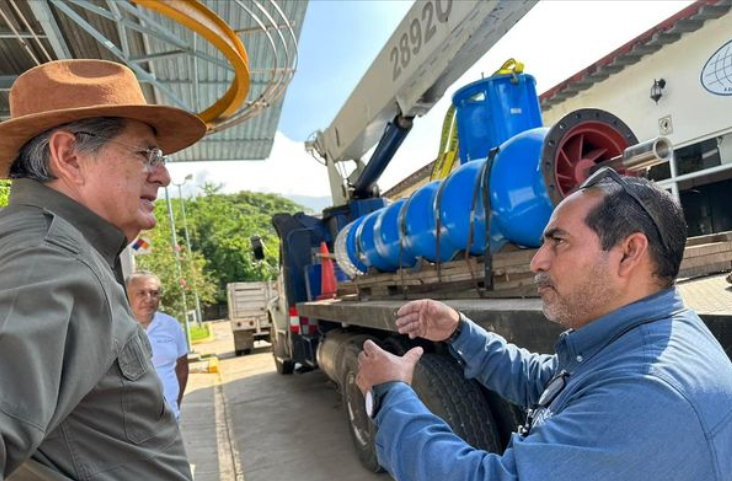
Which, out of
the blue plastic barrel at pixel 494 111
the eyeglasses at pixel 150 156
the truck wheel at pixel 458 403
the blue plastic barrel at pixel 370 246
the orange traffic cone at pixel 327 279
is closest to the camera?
the eyeglasses at pixel 150 156

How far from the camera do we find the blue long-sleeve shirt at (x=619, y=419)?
95cm

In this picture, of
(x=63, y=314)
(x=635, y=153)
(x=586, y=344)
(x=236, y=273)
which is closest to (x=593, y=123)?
(x=635, y=153)

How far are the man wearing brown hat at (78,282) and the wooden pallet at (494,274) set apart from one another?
1.91m

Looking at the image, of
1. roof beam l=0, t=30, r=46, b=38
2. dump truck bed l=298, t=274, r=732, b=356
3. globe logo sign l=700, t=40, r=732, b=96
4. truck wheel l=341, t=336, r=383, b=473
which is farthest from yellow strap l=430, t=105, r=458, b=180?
roof beam l=0, t=30, r=46, b=38

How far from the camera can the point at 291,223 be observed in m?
7.34

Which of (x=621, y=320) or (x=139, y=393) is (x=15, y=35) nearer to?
(x=139, y=393)

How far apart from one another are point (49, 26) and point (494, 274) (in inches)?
193

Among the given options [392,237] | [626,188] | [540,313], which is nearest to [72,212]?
[626,188]

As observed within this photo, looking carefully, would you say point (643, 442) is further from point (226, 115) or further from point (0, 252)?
point (226, 115)

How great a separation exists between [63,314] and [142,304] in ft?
9.42

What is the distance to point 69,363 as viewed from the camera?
94cm

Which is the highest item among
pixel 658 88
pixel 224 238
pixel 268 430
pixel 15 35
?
pixel 224 238

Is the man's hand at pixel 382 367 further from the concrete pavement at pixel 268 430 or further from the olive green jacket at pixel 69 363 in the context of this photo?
the concrete pavement at pixel 268 430

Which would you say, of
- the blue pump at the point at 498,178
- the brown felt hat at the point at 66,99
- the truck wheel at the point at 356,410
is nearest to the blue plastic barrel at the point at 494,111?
the blue pump at the point at 498,178
